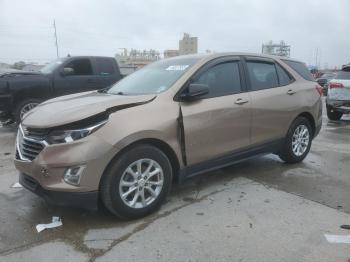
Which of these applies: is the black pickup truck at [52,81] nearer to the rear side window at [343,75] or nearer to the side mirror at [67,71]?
the side mirror at [67,71]

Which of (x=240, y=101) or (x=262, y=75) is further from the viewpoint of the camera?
(x=262, y=75)

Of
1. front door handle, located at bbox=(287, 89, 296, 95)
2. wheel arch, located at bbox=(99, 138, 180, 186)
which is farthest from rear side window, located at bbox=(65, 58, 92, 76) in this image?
wheel arch, located at bbox=(99, 138, 180, 186)

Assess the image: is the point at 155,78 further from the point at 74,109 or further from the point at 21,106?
the point at 21,106

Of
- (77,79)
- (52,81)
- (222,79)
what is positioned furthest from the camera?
(77,79)

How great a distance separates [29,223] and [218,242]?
1.89 metres

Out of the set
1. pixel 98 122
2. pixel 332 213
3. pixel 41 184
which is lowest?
pixel 332 213

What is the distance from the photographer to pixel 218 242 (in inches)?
139

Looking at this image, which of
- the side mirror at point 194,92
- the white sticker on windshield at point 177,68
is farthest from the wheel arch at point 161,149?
the white sticker on windshield at point 177,68

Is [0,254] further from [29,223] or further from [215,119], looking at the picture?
[215,119]

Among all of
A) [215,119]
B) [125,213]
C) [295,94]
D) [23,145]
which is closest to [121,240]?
[125,213]

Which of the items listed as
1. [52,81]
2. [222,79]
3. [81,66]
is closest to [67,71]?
[52,81]

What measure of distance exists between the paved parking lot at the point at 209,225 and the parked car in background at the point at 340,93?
6.23 m

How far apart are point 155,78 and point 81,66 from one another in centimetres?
626

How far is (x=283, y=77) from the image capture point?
231 inches
